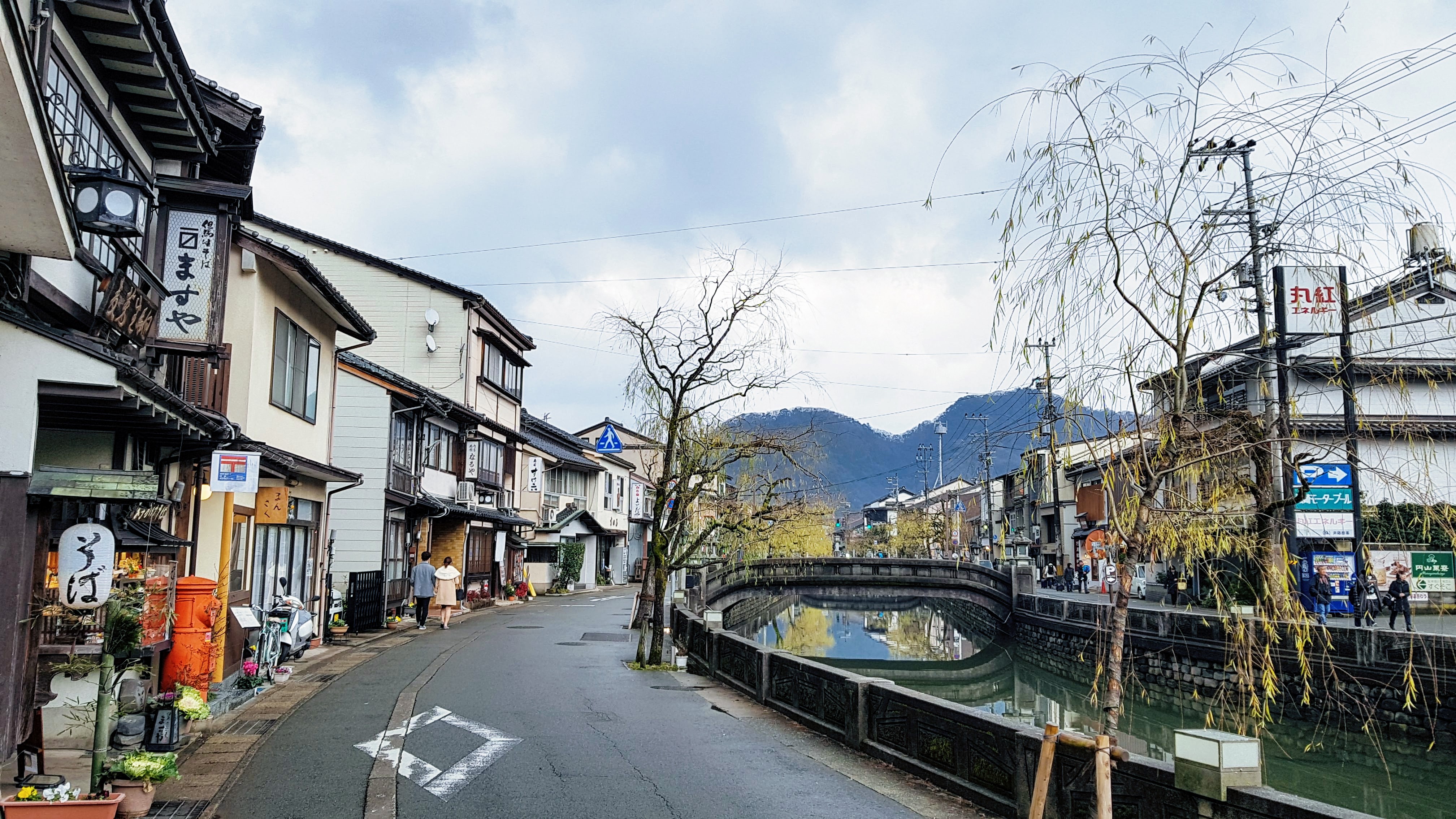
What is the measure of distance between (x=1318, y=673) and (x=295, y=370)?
2088 centimetres

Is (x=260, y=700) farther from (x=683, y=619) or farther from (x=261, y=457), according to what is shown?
(x=683, y=619)

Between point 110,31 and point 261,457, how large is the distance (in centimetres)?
612

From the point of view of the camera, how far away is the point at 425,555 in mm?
27266

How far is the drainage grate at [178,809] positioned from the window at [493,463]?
96.0 ft

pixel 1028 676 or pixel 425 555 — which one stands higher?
pixel 425 555

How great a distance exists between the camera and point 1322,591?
24.3m

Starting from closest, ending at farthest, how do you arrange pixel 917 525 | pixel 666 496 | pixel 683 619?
pixel 666 496 → pixel 683 619 → pixel 917 525

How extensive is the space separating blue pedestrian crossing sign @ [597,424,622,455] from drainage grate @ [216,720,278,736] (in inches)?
1139

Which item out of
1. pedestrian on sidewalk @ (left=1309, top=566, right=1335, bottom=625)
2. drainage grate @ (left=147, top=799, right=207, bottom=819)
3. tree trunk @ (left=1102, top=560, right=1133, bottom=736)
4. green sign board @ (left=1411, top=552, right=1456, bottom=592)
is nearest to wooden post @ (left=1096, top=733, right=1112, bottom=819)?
tree trunk @ (left=1102, top=560, right=1133, bottom=736)

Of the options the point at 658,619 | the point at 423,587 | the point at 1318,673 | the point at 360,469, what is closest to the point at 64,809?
the point at 658,619

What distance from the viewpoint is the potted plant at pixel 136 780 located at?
7730 millimetres

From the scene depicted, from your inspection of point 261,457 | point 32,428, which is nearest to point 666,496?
point 261,457

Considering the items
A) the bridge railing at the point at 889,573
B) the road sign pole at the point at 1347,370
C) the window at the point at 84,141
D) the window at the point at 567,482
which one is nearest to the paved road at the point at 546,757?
the road sign pole at the point at 1347,370

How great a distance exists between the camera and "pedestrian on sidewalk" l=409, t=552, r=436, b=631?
2655 centimetres
